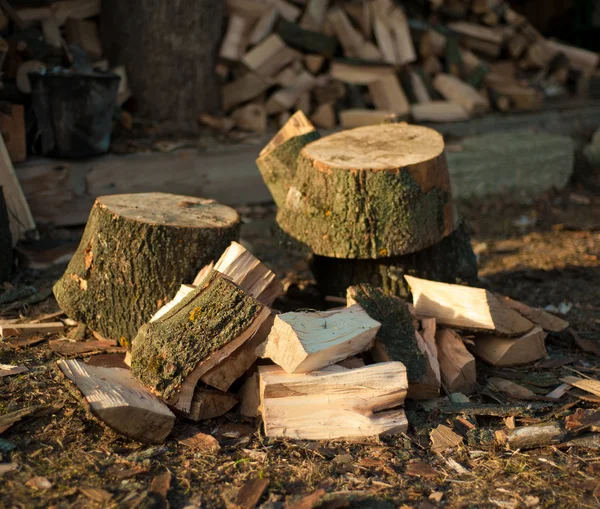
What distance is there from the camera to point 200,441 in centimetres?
282

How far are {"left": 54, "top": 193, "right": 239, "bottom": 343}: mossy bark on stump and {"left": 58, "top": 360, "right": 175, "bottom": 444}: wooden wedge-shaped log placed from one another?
0.63m

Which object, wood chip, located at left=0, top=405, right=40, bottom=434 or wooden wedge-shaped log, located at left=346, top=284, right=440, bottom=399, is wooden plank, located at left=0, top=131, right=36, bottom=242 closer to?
wood chip, located at left=0, top=405, right=40, bottom=434

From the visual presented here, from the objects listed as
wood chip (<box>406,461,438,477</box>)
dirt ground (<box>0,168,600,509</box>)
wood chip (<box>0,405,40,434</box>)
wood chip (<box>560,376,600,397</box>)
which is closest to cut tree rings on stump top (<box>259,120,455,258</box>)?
dirt ground (<box>0,168,600,509</box>)

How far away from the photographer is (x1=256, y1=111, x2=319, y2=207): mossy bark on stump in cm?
424

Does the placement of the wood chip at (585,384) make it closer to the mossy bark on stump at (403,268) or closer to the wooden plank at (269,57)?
the mossy bark on stump at (403,268)

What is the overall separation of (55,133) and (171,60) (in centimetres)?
123

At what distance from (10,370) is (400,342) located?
1.77 meters

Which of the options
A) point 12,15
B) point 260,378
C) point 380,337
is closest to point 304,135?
point 380,337

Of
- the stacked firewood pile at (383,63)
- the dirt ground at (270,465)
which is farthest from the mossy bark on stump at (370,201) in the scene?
the stacked firewood pile at (383,63)

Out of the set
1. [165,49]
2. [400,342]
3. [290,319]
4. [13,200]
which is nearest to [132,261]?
[290,319]

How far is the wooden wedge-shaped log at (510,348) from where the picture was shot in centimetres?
354

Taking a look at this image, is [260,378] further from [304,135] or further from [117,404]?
[304,135]

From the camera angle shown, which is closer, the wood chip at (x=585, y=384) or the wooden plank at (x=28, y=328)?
the wood chip at (x=585, y=384)

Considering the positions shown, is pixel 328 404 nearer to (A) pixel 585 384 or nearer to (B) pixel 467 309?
(B) pixel 467 309
